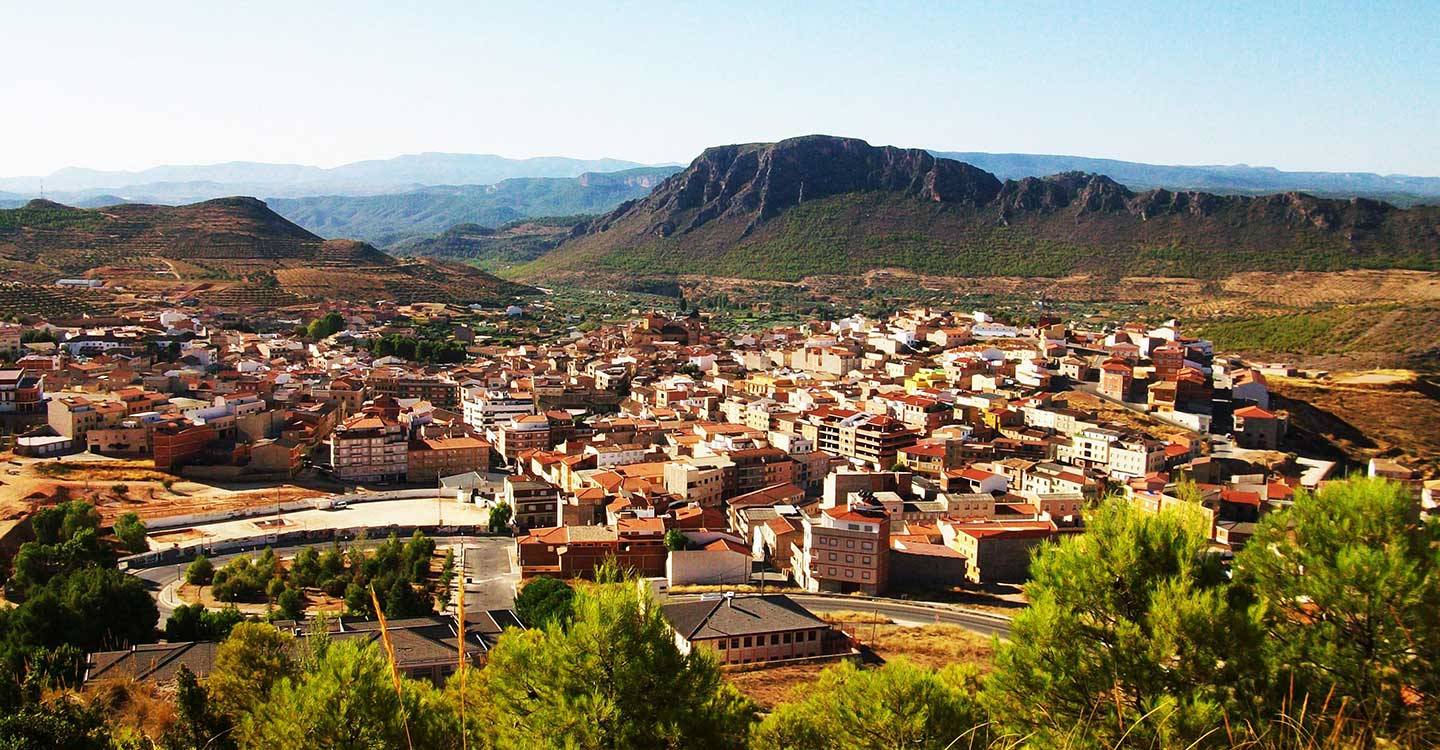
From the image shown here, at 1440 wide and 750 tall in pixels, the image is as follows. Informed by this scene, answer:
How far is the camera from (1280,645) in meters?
5.77

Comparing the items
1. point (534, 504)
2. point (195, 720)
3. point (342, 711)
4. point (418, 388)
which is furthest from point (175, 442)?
point (342, 711)

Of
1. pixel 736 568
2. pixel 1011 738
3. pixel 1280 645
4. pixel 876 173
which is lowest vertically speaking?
pixel 736 568

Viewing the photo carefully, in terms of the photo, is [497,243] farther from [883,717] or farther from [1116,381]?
[883,717]

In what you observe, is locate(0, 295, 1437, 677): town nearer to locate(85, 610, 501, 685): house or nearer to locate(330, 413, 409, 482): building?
locate(330, 413, 409, 482): building

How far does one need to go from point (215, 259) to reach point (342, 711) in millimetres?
71617

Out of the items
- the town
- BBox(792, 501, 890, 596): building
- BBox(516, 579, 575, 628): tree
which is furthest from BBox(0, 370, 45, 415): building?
BBox(792, 501, 890, 596): building

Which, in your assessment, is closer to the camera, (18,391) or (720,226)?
(18,391)

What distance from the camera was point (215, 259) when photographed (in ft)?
228

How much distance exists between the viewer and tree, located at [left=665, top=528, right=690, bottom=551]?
71.4 feet

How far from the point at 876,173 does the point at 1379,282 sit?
157ft

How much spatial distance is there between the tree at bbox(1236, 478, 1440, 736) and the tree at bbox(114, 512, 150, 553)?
21792 mm

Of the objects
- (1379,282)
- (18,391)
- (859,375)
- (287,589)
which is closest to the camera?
(287,589)

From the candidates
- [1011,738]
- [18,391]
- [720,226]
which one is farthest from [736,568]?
[720,226]

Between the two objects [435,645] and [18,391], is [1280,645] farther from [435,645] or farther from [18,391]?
[18,391]
